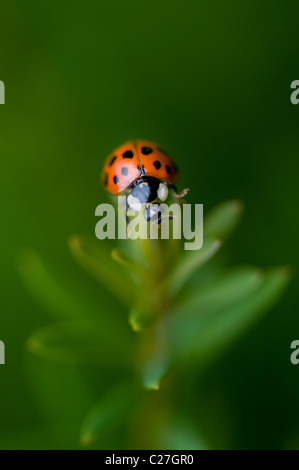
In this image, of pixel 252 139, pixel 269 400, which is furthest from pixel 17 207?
pixel 269 400

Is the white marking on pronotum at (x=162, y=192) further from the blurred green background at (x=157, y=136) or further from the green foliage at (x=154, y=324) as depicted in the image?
→ the blurred green background at (x=157, y=136)

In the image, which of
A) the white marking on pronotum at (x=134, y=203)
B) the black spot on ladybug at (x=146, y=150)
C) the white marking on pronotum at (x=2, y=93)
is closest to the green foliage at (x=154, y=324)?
the white marking on pronotum at (x=134, y=203)

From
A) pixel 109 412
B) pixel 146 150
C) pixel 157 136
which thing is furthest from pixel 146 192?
pixel 157 136

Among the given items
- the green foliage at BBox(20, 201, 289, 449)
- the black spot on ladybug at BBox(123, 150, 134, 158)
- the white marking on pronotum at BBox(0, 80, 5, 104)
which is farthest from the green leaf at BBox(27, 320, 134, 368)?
the white marking on pronotum at BBox(0, 80, 5, 104)

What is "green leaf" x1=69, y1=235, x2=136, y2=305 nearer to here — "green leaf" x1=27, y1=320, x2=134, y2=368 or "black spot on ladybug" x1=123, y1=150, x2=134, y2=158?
"green leaf" x1=27, y1=320, x2=134, y2=368

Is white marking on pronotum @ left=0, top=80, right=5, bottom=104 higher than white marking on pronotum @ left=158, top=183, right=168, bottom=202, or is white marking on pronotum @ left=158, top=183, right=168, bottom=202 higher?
white marking on pronotum @ left=0, top=80, right=5, bottom=104

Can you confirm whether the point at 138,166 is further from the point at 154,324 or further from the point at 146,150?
the point at 154,324

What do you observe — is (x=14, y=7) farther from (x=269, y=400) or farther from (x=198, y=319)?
(x=269, y=400)
